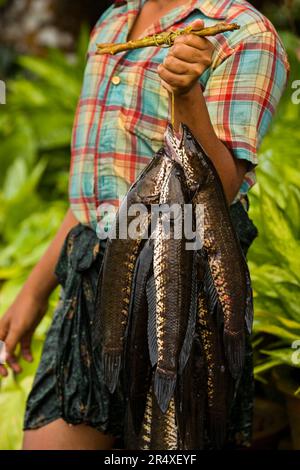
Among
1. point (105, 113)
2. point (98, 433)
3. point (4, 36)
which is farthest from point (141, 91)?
point (4, 36)

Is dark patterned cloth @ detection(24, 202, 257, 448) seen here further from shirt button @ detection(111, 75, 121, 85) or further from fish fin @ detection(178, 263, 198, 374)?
fish fin @ detection(178, 263, 198, 374)

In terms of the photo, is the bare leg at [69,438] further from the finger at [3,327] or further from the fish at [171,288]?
the fish at [171,288]

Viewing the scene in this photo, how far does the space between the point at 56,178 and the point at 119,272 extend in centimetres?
381

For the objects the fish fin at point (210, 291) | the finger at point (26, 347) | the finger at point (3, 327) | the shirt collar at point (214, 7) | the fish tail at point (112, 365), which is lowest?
the fish tail at point (112, 365)

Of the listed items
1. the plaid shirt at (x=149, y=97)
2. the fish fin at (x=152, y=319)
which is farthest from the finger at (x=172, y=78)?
the fish fin at (x=152, y=319)

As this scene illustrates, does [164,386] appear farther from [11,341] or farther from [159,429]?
[11,341]

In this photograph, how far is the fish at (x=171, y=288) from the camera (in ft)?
4.96

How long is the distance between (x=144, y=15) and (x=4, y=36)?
203 inches

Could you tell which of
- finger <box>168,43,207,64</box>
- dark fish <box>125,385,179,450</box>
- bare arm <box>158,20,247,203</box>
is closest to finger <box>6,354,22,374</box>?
dark fish <box>125,385,179,450</box>

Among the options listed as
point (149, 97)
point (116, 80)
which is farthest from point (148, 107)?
point (116, 80)

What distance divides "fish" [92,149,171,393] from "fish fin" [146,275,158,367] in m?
0.05

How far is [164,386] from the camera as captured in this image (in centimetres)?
154

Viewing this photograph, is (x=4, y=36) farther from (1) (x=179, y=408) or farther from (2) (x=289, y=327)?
(1) (x=179, y=408)

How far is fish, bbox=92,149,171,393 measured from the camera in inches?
59.9
